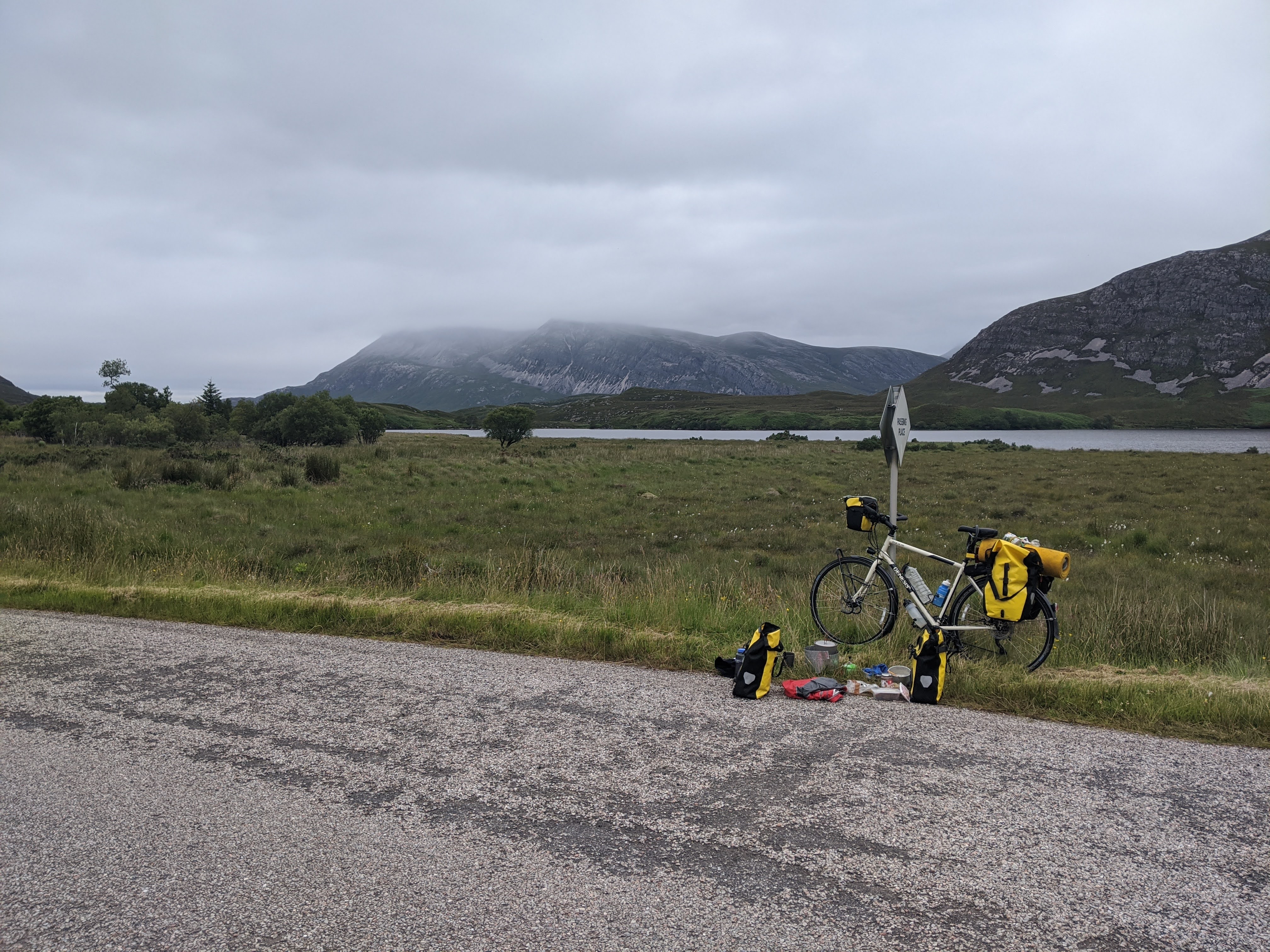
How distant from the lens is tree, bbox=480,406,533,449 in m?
77.6

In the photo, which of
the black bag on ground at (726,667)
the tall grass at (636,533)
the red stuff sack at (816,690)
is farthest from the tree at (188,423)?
the red stuff sack at (816,690)

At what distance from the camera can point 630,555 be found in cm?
1820

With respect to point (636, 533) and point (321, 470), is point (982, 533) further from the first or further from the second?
point (321, 470)

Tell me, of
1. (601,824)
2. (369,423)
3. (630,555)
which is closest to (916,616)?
(601,824)

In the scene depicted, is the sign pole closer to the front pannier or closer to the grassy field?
the front pannier

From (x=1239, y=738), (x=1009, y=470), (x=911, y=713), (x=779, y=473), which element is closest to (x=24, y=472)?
(x=779, y=473)

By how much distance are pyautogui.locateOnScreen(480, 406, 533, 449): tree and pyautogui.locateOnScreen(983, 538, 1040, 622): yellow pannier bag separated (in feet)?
234

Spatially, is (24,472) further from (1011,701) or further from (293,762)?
(1011,701)

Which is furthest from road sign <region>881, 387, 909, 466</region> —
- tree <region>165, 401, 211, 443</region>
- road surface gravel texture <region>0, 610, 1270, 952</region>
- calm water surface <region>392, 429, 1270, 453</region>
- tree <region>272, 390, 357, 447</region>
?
calm water surface <region>392, 429, 1270, 453</region>

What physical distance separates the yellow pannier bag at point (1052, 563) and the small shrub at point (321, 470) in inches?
1229

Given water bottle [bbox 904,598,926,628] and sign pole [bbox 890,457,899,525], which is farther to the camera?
sign pole [bbox 890,457,899,525]

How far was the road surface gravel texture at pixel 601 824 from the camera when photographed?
10.8 ft

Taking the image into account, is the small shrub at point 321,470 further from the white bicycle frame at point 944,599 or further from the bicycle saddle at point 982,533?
the bicycle saddle at point 982,533

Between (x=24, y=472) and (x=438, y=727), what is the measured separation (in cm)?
3528
